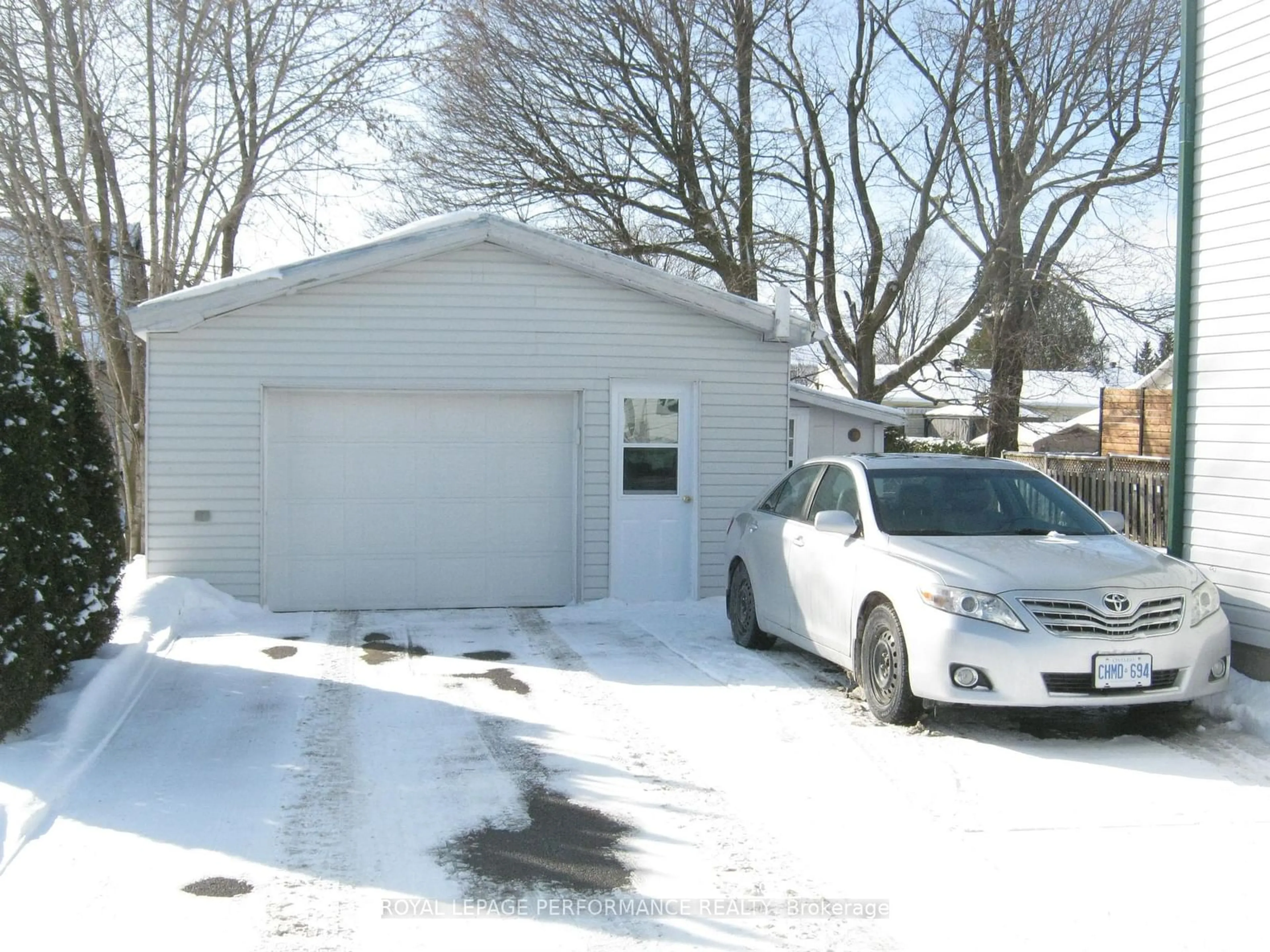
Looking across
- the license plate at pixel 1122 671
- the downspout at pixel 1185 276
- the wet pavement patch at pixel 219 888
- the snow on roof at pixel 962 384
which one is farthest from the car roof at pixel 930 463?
the snow on roof at pixel 962 384

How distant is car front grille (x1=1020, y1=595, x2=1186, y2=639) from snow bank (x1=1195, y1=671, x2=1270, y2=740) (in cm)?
89

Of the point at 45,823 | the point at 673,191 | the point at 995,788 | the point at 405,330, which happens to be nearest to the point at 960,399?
the point at 673,191

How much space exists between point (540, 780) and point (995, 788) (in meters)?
2.23

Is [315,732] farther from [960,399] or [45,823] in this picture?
[960,399]

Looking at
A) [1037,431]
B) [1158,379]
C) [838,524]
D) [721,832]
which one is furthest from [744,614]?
[1158,379]

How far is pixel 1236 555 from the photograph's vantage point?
298 inches

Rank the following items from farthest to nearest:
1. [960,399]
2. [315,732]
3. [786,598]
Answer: [960,399]
[786,598]
[315,732]

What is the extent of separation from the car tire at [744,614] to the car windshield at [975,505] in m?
1.78

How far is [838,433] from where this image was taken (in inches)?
676

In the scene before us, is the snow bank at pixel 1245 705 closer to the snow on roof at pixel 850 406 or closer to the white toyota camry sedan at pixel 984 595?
the white toyota camry sedan at pixel 984 595

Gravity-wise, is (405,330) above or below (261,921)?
above

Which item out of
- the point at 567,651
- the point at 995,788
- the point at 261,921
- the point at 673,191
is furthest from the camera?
the point at 673,191

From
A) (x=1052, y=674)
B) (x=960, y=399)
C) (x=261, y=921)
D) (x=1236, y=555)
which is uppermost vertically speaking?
(x=960, y=399)

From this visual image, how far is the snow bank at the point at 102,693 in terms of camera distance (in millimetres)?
5332
